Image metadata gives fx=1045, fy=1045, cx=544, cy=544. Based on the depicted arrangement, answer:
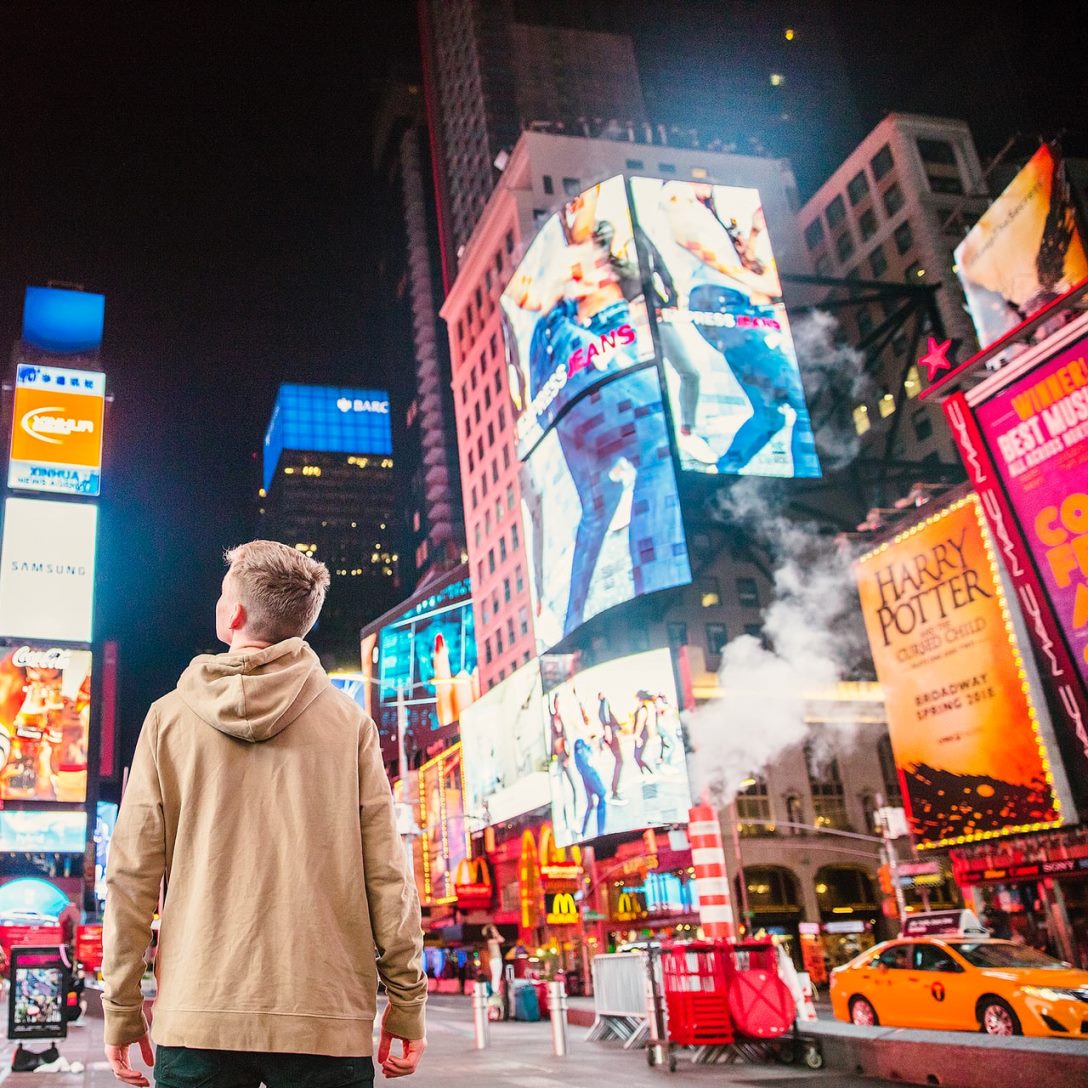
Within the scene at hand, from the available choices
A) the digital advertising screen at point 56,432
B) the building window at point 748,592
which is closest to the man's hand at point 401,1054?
the building window at point 748,592

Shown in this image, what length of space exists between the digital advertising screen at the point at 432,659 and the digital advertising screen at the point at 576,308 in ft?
97.1

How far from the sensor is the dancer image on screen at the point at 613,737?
45.1 meters

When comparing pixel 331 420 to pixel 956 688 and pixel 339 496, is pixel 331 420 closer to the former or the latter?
pixel 339 496

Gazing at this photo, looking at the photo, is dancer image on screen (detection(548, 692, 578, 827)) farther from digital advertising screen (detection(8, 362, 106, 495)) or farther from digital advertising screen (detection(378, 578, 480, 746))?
digital advertising screen (detection(378, 578, 480, 746))

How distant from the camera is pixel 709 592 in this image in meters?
58.9

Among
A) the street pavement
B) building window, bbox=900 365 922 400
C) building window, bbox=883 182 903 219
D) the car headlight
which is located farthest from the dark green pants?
building window, bbox=883 182 903 219

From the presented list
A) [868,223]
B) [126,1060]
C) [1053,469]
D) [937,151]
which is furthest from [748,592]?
[126,1060]

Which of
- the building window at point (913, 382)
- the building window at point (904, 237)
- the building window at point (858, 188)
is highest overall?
the building window at point (858, 188)

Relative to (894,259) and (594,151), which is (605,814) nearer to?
(894,259)

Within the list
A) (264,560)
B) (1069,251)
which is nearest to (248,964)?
(264,560)

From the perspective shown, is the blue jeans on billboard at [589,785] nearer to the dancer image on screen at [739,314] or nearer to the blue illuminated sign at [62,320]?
the dancer image on screen at [739,314]

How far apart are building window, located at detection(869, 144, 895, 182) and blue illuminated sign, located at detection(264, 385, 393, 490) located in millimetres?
106679

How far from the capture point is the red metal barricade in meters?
14.0

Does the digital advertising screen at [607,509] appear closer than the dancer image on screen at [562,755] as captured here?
Yes
